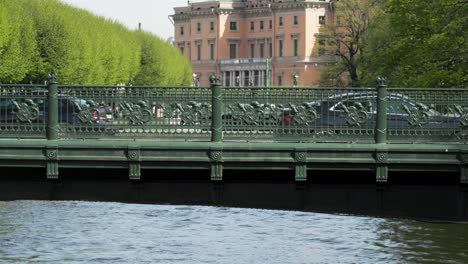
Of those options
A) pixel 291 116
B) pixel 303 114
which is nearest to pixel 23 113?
pixel 291 116

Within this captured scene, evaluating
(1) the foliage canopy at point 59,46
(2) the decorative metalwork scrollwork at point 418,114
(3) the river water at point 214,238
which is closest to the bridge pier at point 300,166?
(2) the decorative metalwork scrollwork at point 418,114

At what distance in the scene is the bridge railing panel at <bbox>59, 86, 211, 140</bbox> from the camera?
67.1ft

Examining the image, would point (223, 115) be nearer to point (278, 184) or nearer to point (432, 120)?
point (278, 184)

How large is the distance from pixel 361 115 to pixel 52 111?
4.99m

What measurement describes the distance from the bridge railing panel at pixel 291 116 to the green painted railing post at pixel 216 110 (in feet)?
0.63

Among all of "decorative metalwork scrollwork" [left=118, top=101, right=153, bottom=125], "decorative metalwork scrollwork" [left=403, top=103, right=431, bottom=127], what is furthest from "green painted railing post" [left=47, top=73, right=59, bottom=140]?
"decorative metalwork scrollwork" [left=403, top=103, right=431, bottom=127]

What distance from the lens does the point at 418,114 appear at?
817 inches

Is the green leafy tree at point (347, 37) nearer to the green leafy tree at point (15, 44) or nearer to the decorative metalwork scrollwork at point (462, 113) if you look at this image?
the green leafy tree at point (15, 44)

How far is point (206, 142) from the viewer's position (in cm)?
1986

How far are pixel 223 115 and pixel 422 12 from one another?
27269mm

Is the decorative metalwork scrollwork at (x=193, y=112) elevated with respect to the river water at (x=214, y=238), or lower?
elevated

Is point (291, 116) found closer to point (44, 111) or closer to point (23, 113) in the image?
point (44, 111)

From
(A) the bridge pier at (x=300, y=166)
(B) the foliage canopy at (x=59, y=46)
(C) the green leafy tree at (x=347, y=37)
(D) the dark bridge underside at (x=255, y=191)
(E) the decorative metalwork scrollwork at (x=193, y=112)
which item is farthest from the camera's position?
(C) the green leafy tree at (x=347, y=37)

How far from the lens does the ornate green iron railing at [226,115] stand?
20391 millimetres
